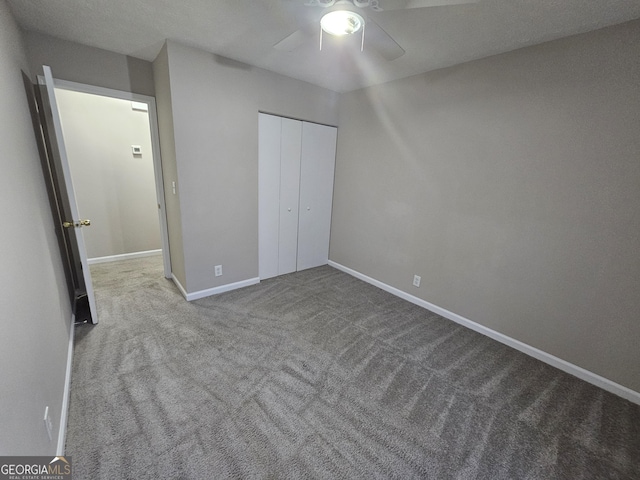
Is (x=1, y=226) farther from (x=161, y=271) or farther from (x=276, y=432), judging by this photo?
(x=161, y=271)

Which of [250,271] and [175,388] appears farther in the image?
[250,271]

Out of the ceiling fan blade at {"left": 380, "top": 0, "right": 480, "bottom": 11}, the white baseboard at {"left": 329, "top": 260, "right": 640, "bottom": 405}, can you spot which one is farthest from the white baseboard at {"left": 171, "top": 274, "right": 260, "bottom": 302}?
the ceiling fan blade at {"left": 380, "top": 0, "right": 480, "bottom": 11}

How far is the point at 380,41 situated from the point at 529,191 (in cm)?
160

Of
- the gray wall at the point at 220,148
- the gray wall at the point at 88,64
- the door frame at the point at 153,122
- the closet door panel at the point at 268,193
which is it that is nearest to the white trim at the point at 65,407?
the gray wall at the point at 220,148

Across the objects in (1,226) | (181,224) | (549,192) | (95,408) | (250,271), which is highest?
(549,192)

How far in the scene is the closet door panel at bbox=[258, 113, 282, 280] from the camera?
9.64 ft

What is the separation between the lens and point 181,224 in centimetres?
256

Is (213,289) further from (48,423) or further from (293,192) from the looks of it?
(48,423)

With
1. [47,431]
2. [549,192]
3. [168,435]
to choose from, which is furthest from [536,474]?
[47,431]

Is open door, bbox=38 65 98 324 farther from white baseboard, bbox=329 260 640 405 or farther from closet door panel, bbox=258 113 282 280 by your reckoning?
white baseboard, bbox=329 260 640 405

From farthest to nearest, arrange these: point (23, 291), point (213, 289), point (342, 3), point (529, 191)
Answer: point (213, 289)
point (529, 191)
point (342, 3)
point (23, 291)

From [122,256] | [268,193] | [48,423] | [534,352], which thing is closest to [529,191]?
[534,352]

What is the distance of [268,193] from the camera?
3.12 metres

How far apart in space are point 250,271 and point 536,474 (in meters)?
2.79
